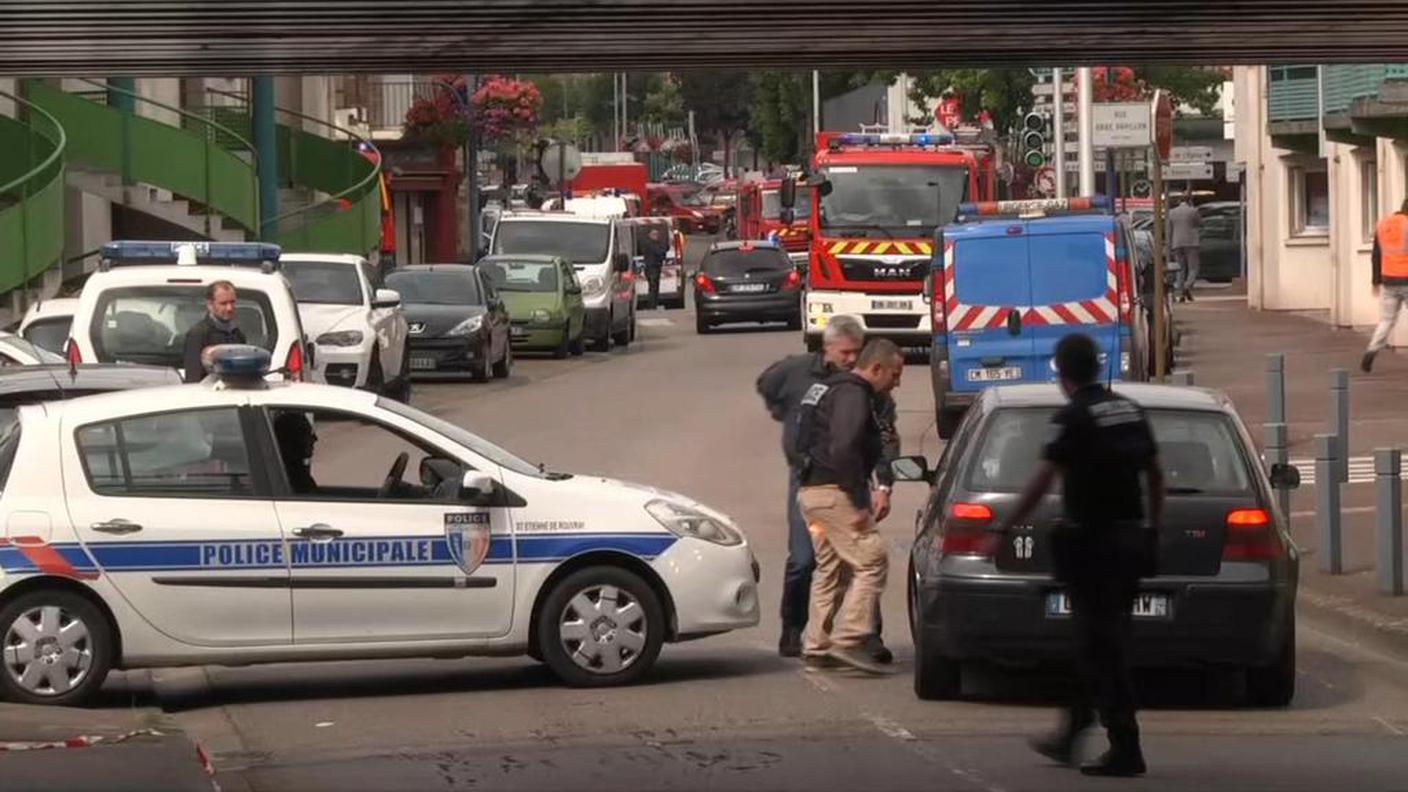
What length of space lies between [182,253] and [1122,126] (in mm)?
9864

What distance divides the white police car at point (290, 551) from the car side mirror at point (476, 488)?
0.01 m

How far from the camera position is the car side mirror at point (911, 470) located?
12.4 m

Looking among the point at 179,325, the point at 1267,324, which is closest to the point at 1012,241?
the point at 179,325

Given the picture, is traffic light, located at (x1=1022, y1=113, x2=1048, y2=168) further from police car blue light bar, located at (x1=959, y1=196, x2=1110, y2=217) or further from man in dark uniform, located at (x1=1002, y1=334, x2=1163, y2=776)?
man in dark uniform, located at (x1=1002, y1=334, x2=1163, y2=776)

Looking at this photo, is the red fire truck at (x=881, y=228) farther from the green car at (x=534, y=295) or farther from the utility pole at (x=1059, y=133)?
the green car at (x=534, y=295)

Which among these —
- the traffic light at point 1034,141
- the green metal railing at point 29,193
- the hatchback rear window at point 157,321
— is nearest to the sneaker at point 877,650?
the hatchback rear window at point 157,321

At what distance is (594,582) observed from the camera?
11.8 m

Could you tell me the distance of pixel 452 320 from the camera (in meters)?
32.4

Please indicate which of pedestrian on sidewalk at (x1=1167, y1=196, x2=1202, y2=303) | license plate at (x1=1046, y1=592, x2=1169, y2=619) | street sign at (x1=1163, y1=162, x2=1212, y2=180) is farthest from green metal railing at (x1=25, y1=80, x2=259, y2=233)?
license plate at (x1=1046, y1=592, x2=1169, y2=619)

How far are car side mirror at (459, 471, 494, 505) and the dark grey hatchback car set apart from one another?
1995mm

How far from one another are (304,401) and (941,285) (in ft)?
42.6

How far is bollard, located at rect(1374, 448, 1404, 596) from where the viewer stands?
1403 cm

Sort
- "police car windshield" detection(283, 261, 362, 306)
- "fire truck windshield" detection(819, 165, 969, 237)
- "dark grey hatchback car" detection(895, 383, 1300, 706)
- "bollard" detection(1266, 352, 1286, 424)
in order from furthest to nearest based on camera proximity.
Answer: "fire truck windshield" detection(819, 165, 969, 237), "police car windshield" detection(283, 261, 362, 306), "bollard" detection(1266, 352, 1286, 424), "dark grey hatchback car" detection(895, 383, 1300, 706)

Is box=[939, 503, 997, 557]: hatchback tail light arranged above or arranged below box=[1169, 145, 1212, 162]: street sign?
below
